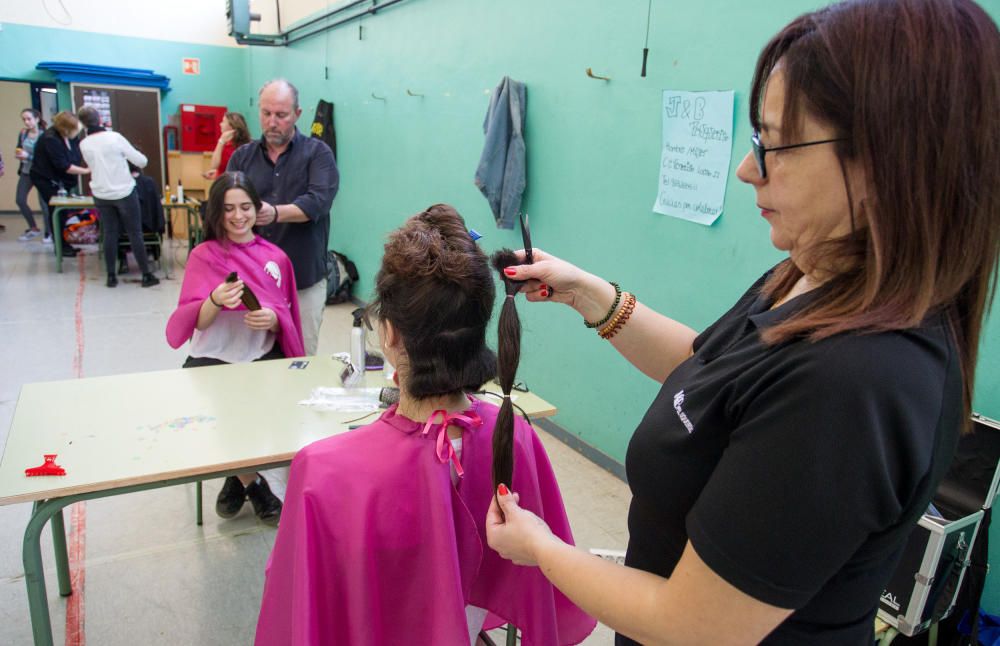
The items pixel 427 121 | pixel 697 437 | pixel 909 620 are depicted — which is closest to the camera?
pixel 697 437

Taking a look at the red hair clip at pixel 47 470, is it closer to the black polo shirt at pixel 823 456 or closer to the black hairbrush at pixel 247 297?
the black hairbrush at pixel 247 297

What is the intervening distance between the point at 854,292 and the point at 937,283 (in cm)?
7

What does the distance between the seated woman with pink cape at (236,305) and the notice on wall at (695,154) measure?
1.59 metres

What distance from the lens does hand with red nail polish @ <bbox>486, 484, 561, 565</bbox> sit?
867mm

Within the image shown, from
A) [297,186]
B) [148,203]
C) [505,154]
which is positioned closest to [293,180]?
[297,186]

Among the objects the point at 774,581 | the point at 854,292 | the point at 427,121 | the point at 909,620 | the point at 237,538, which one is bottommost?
the point at 237,538

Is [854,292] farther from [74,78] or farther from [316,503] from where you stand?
[74,78]

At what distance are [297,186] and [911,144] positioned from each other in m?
2.77

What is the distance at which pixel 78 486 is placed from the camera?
4.64 ft

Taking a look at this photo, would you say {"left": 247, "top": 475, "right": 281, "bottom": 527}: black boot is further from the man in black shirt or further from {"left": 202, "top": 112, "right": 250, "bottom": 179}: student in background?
{"left": 202, "top": 112, "right": 250, "bottom": 179}: student in background

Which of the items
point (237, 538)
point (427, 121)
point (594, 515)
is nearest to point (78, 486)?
point (237, 538)

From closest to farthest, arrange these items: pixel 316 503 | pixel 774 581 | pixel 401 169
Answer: pixel 774 581 → pixel 316 503 → pixel 401 169

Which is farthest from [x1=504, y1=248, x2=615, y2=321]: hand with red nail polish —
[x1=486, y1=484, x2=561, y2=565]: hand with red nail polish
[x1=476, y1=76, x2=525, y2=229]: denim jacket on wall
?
[x1=476, y1=76, x2=525, y2=229]: denim jacket on wall

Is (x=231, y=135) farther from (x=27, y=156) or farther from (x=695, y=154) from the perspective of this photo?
(x=27, y=156)
